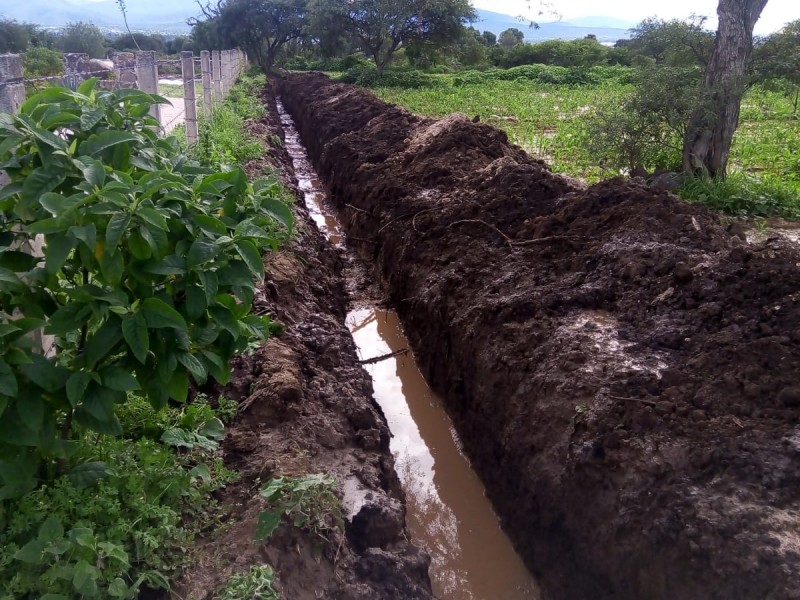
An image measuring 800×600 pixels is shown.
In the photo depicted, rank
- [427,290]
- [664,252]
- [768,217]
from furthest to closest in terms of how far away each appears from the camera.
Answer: [768,217] < [427,290] < [664,252]

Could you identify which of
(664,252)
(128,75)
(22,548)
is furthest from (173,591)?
(128,75)

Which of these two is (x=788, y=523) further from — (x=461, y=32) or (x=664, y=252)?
(x=461, y=32)

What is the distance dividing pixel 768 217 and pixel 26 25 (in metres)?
40.5

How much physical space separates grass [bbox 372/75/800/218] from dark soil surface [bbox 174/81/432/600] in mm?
5962

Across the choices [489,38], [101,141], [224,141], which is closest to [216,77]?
[224,141]

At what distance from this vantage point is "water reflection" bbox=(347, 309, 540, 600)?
404 cm

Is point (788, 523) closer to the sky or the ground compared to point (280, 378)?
closer to the sky

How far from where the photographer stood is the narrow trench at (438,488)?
4051 mm

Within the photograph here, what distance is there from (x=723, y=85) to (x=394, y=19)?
25.5 m

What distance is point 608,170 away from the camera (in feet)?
34.7

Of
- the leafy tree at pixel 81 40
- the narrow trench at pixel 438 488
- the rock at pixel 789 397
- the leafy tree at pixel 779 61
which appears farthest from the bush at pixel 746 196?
the leafy tree at pixel 81 40

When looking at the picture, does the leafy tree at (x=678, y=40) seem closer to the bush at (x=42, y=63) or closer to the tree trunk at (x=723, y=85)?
the tree trunk at (x=723, y=85)

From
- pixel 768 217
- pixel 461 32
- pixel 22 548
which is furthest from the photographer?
pixel 461 32

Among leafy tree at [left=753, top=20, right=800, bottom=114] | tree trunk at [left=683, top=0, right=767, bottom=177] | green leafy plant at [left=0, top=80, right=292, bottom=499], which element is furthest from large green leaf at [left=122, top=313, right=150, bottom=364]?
leafy tree at [left=753, top=20, right=800, bottom=114]
